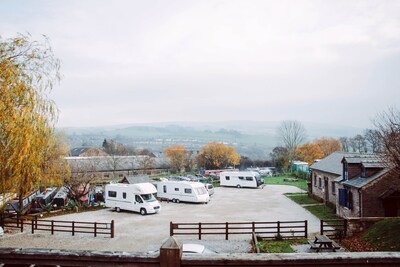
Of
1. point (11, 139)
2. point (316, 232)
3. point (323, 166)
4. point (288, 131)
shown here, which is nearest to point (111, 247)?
point (11, 139)

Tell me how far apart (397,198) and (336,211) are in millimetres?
5964

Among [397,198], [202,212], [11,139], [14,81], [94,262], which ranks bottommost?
[202,212]

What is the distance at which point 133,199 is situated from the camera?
93.8 ft

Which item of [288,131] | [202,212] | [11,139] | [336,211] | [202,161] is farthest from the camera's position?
[288,131]

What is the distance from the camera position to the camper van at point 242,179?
4629 centimetres

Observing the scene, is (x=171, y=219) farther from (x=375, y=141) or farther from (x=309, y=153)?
(x=309, y=153)

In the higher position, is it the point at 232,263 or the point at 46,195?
the point at 232,263

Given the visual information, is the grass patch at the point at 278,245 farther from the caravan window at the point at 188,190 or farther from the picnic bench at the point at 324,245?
the caravan window at the point at 188,190

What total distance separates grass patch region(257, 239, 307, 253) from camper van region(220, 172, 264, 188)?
88.4 ft

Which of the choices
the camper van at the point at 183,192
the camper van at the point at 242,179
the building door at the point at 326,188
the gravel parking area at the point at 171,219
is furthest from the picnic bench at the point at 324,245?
the camper van at the point at 242,179

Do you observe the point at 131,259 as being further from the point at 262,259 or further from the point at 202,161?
the point at 202,161

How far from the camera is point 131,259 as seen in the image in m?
4.03

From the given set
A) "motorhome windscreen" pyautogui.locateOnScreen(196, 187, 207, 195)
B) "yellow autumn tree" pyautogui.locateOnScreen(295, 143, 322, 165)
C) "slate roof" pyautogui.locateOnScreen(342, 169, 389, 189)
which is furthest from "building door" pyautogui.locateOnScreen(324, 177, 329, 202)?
"yellow autumn tree" pyautogui.locateOnScreen(295, 143, 322, 165)

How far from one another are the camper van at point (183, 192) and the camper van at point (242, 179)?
43.2 ft
